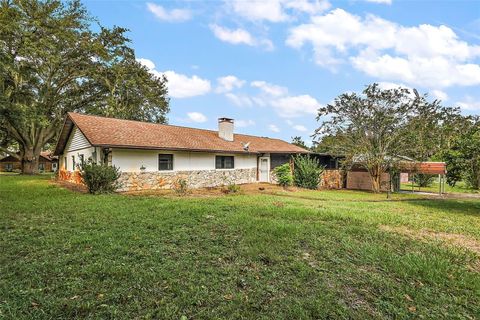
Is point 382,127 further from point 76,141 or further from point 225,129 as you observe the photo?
point 76,141

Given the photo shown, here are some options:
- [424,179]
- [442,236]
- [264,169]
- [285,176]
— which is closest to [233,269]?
[442,236]

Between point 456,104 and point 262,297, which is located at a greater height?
point 456,104

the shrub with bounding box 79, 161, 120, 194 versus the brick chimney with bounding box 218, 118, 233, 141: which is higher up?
the brick chimney with bounding box 218, 118, 233, 141

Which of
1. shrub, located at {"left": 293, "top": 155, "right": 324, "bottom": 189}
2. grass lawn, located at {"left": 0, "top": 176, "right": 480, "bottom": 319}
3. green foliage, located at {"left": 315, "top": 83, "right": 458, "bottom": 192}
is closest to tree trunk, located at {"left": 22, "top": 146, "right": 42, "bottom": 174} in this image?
grass lawn, located at {"left": 0, "top": 176, "right": 480, "bottom": 319}

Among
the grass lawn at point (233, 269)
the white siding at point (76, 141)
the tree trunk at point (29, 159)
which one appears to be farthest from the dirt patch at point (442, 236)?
the tree trunk at point (29, 159)

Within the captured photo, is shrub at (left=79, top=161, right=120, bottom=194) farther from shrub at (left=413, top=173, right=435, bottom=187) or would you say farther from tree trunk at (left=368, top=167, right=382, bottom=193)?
shrub at (left=413, top=173, right=435, bottom=187)

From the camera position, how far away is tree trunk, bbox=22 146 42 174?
27.5 metres

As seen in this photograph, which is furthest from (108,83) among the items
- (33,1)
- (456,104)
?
(456,104)

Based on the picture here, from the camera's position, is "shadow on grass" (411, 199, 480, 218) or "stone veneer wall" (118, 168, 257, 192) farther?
"stone veneer wall" (118, 168, 257, 192)

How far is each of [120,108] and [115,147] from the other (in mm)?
18459

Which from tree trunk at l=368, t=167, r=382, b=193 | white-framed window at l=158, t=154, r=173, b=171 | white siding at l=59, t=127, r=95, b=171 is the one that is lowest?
tree trunk at l=368, t=167, r=382, b=193

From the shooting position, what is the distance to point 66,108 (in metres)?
28.8

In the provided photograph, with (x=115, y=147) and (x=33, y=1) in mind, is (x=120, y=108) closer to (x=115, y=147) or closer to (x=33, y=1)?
(x=33, y=1)

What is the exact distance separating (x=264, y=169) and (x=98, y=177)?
43.3ft
